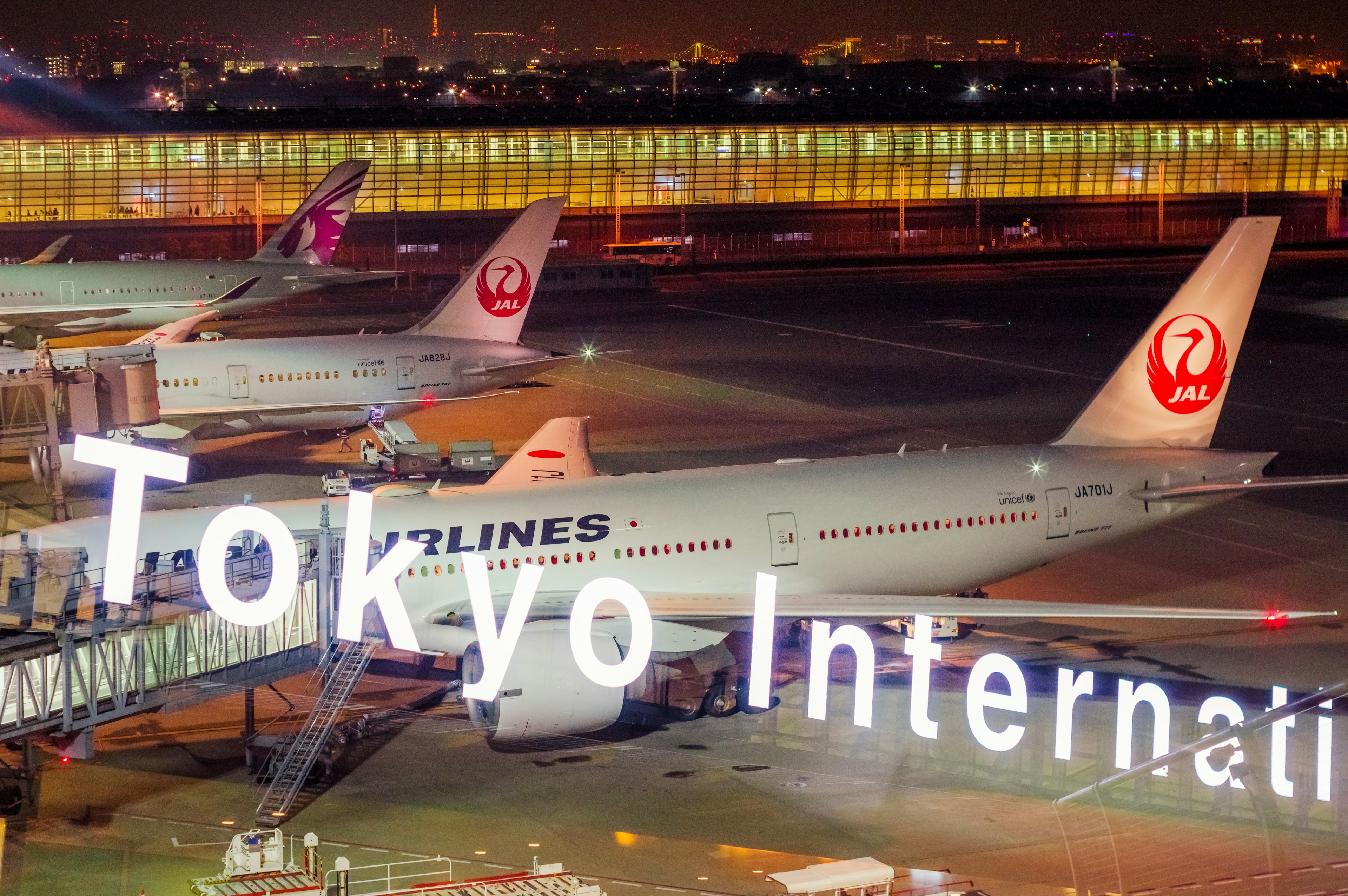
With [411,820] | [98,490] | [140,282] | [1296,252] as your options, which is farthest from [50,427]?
[1296,252]

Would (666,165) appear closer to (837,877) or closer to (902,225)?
(902,225)

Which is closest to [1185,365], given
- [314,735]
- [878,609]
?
[878,609]

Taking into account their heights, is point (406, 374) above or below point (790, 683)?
above

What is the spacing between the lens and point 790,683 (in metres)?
26.5

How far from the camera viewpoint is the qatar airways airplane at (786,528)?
23188 millimetres

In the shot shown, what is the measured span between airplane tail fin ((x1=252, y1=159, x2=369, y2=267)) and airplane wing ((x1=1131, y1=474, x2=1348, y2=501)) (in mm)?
54120

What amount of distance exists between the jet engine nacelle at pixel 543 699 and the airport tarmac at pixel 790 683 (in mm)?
721

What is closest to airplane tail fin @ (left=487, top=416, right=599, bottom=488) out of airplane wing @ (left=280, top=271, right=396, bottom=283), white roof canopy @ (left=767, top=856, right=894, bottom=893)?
white roof canopy @ (left=767, top=856, right=894, bottom=893)

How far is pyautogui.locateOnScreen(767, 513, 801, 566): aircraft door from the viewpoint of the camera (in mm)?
26547

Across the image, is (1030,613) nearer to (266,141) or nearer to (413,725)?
(413,725)

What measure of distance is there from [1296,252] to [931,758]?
110 metres

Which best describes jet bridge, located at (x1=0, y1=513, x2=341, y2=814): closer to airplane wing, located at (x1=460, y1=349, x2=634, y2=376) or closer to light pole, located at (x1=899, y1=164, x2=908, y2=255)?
airplane wing, located at (x1=460, y1=349, x2=634, y2=376)

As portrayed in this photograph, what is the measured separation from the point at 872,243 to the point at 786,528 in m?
106

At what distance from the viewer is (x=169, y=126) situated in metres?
139
